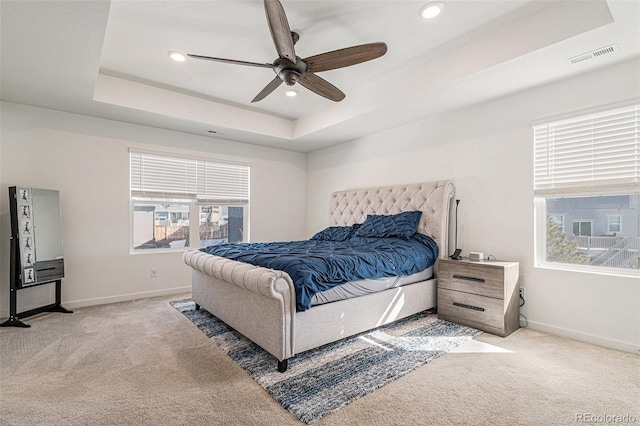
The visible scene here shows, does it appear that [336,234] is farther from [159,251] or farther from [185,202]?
[159,251]

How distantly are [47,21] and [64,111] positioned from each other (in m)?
2.10

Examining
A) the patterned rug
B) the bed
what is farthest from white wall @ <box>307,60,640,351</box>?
the patterned rug

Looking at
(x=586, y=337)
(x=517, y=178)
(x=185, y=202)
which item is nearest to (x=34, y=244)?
(x=185, y=202)

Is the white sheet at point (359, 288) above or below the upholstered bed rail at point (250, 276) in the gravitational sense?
below

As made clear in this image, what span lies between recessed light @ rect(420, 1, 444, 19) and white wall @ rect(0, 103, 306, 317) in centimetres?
354

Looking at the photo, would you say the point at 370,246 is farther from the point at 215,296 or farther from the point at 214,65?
the point at 214,65

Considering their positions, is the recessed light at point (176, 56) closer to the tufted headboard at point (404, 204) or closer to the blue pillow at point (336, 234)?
the blue pillow at point (336, 234)

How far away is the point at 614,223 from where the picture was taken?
8.75 ft

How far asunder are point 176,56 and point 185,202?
2.27m

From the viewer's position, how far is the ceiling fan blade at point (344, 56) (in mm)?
2195

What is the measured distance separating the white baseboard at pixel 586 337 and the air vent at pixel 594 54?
2.32 metres

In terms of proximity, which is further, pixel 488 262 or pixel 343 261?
pixel 488 262

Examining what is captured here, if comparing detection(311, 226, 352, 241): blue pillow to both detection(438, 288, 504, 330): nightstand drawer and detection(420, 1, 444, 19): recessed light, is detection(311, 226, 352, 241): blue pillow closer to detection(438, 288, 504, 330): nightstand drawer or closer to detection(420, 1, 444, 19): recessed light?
detection(438, 288, 504, 330): nightstand drawer

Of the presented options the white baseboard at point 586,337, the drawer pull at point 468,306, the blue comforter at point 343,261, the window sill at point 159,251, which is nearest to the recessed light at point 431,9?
the blue comforter at point 343,261
